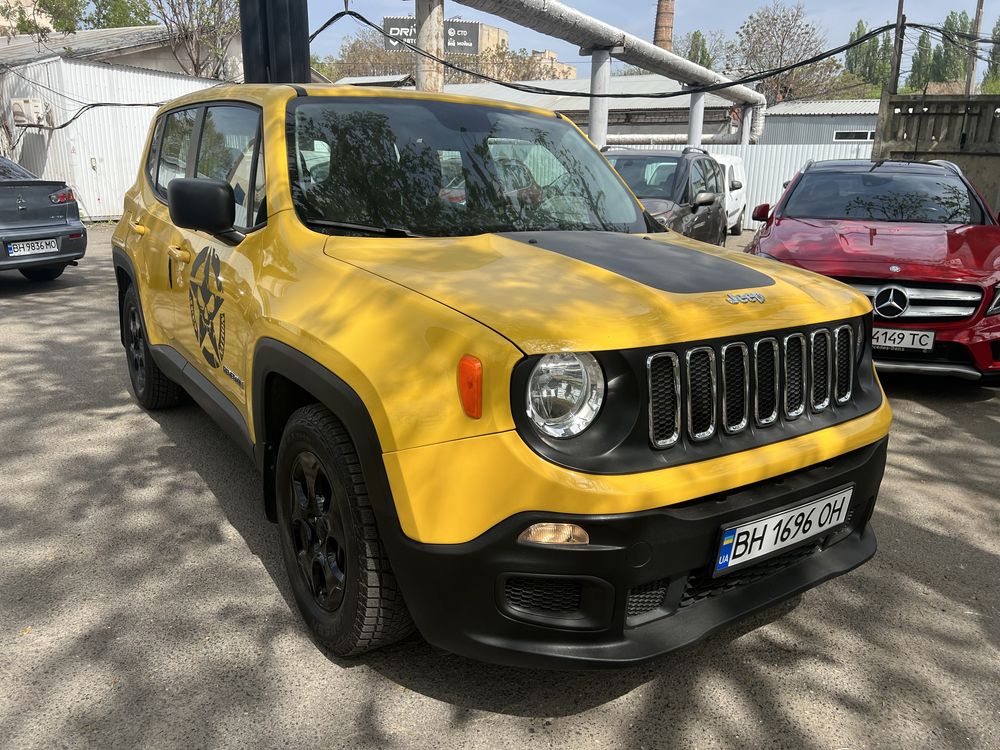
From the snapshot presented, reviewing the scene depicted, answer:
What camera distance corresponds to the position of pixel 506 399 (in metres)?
1.92

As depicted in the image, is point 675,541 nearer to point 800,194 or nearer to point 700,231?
point 800,194

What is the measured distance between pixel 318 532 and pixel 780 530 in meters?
1.44

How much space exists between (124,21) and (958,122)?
37793 mm

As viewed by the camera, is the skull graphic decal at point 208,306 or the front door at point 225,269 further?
the skull graphic decal at point 208,306

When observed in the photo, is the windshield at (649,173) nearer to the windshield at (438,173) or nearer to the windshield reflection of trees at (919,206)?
the windshield reflection of trees at (919,206)

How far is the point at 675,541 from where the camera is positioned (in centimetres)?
201

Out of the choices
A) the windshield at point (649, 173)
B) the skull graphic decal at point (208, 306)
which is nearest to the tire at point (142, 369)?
the skull graphic decal at point (208, 306)

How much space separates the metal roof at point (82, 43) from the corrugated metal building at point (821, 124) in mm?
24426

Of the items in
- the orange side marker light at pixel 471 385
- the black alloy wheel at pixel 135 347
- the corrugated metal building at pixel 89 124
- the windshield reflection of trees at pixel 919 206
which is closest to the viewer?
the orange side marker light at pixel 471 385

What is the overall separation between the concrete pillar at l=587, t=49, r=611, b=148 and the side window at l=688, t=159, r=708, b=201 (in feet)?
9.15

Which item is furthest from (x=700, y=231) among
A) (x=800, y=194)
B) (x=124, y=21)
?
(x=124, y=21)

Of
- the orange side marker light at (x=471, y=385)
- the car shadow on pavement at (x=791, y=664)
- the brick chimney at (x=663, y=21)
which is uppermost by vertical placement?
the brick chimney at (x=663, y=21)

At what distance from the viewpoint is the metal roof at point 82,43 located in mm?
23203

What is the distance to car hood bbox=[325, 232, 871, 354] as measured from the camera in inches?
80.0
